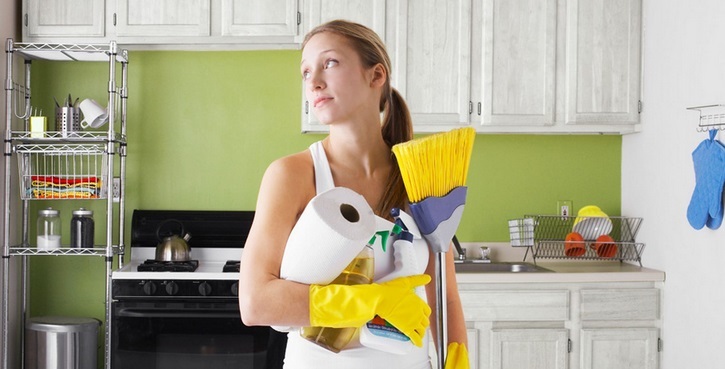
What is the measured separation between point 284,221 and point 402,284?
0.21 metres

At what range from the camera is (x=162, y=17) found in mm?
3689

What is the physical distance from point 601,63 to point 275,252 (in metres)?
2.82

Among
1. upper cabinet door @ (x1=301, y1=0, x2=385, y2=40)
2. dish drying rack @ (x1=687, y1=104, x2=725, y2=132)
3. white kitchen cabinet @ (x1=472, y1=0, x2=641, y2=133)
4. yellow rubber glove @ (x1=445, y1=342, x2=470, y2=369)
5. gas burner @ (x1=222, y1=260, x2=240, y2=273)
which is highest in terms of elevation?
upper cabinet door @ (x1=301, y1=0, x2=385, y2=40)

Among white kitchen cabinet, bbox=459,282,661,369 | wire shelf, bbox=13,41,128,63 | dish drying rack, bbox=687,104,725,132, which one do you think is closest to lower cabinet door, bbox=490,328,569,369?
white kitchen cabinet, bbox=459,282,661,369

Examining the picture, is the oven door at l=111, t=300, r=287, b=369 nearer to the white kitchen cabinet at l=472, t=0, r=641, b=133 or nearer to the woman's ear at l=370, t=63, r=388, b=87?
the white kitchen cabinet at l=472, t=0, r=641, b=133

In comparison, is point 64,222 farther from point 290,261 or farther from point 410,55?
point 290,261

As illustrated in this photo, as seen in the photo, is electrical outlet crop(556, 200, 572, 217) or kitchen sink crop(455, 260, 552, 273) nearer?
kitchen sink crop(455, 260, 552, 273)

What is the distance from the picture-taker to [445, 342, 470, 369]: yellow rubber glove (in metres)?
1.46

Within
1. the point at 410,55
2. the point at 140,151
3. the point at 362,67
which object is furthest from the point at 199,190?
the point at 362,67

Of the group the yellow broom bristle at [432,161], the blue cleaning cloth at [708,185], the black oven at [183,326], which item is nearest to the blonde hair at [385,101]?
the yellow broom bristle at [432,161]

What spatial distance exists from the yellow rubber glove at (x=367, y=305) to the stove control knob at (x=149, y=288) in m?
2.30

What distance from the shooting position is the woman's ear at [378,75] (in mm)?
1411

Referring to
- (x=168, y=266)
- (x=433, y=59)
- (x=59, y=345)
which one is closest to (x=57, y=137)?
(x=168, y=266)

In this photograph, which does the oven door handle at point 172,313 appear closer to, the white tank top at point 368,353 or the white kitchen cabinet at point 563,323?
the white kitchen cabinet at point 563,323
